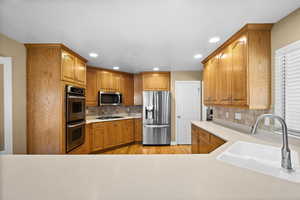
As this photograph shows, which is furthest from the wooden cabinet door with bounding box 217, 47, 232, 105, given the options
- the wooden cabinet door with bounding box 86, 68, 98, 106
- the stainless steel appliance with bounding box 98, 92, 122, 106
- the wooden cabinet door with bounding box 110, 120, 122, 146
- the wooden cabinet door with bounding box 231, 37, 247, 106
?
the wooden cabinet door with bounding box 86, 68, 98, 106

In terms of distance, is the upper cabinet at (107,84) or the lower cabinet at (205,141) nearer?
the lower cabinet at (205,141)

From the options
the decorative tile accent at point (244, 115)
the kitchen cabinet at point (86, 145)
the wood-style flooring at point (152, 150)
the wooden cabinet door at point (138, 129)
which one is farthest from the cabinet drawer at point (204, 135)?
the kitchen cabinet at point (86, 145)

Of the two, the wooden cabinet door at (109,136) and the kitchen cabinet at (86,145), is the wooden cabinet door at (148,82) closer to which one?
the wooden cabinet door at (109,136)

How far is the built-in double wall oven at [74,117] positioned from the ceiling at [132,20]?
2.91 feet

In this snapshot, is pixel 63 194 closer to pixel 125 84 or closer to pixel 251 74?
pixel 251 74

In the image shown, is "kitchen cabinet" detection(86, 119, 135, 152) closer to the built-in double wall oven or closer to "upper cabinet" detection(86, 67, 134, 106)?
the built-in double wall oven

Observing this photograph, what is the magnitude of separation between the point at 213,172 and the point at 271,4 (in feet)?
5.55

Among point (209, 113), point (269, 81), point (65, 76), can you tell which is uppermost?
point (65, 76)

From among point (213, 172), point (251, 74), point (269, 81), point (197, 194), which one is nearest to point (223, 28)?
point (251, 74)

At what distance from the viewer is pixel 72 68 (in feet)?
9.27

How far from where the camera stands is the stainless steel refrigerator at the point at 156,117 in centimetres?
440

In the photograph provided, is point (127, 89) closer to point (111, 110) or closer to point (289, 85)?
point (111, 110)

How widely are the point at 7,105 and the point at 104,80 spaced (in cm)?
229

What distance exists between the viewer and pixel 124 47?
8.45ft
